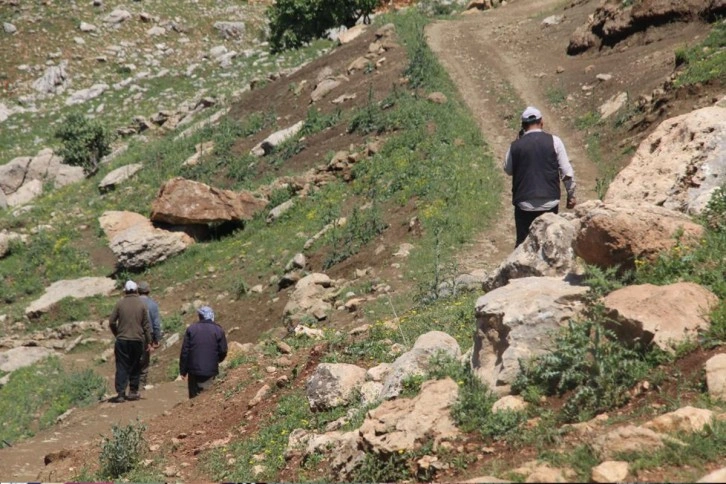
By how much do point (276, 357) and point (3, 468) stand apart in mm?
3307

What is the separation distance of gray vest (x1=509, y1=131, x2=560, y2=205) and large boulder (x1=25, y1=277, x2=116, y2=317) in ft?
43.2

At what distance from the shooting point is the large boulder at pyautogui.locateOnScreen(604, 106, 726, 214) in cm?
805

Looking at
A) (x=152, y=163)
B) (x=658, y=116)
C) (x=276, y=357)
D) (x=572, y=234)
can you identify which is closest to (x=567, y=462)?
(x=572, y=234)

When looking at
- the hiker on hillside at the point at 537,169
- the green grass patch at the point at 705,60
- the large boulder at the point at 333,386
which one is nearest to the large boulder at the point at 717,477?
the large boulder at the point at 333,386

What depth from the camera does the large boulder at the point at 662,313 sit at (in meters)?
5.82

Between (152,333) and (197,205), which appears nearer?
(152,333)

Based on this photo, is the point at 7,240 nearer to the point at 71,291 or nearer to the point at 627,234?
the point at 71,291

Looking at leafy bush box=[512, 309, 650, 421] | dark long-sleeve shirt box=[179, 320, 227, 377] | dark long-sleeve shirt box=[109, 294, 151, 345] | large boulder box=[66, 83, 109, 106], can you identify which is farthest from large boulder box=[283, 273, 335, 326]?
large boulder box=[66, 83, 109, 106]

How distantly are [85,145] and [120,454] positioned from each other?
24207mm

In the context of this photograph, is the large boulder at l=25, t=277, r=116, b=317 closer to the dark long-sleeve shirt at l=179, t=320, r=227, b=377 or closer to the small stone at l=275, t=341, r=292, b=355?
the dark long-sleeve shirt at l=179, t=320, r=227, b=377

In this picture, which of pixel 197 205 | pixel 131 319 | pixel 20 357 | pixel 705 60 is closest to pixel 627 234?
pixel 131 319

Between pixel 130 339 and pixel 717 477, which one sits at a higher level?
pixel 717 477

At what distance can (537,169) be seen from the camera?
30.6 feet

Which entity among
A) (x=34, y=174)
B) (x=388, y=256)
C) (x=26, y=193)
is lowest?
(x=26, y=193)
